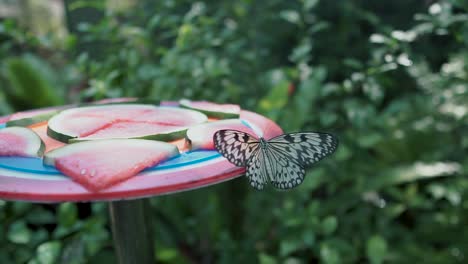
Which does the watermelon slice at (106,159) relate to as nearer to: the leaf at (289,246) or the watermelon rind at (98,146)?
the watermelon rind at (98,146)

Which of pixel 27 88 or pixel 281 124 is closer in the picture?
pixel 281 124

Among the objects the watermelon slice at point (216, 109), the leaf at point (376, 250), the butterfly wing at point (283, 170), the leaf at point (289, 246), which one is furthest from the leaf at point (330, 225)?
the butterfly wing at point (283, 170)

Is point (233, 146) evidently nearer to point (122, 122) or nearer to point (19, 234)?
point (122, 122)

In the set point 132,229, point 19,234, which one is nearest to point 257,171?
point 132,229

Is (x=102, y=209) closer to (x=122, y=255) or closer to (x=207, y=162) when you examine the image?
(x=122, y=255)

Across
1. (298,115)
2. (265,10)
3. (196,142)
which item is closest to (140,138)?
(196,142)

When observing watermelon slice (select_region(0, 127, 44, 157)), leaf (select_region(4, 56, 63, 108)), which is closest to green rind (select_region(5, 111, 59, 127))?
watermelon slice (select_region(0, 127, 44, 157))
